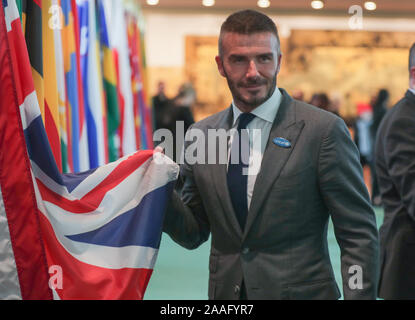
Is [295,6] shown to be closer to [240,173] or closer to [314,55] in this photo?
[314,55]

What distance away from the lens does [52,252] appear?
2545 millimetres

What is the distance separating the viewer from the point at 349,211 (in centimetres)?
235

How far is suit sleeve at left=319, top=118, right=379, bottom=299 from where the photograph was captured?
234 centimetres

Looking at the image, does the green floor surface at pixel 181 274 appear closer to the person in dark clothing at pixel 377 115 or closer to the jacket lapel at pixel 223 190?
the person in dark clothing at pixel 377 115

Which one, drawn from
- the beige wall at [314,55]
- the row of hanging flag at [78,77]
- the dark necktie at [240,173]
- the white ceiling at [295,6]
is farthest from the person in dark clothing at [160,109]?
the dark necktie at [240,173]

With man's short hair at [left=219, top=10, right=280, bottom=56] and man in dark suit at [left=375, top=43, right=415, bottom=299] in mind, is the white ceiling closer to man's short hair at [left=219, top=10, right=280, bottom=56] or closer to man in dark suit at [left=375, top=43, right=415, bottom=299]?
man in dark suit at [left=375, top=43, right=415, bottom=299]

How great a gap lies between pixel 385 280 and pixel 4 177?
1884 mm

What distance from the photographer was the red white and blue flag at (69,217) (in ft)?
8.26

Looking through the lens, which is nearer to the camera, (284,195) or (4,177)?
(284,195)

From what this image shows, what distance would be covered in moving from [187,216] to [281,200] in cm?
41

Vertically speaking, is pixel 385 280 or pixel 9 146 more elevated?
pixel 9 146

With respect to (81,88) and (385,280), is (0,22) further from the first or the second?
(385,280)

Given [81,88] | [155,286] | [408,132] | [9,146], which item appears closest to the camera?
[9,146]
